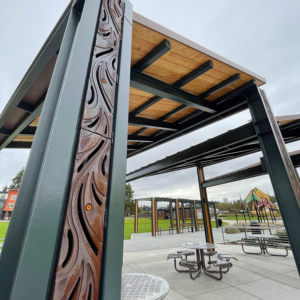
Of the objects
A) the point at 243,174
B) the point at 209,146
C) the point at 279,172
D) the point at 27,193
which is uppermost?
the point at 209,146

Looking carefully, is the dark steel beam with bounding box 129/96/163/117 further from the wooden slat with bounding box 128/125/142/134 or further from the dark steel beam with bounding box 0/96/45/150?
the dark steel beam with bounding box 0/96/45/150

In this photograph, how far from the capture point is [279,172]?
3.12 metres

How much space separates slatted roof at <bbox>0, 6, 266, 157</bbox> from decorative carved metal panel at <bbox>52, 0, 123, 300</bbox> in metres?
1.21

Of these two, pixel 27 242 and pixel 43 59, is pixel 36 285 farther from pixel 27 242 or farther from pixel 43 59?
pixel 43 59

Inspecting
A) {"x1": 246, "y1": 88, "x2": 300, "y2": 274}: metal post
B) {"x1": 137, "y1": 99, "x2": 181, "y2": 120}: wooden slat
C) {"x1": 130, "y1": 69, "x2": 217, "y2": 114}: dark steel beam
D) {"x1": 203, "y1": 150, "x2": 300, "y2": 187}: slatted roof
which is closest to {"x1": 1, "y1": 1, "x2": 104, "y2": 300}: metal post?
{"x1": 130, "y1": 69, "x2": 217, "y2": 114}: dark steel beam

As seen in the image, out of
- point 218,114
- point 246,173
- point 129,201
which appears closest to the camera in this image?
point 218,114

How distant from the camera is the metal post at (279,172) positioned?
2842 mm

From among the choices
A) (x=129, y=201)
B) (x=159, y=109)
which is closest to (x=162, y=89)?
(x=159, y=109)

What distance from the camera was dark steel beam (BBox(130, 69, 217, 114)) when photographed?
330 centimetres

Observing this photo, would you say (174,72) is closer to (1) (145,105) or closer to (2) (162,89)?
(2) (162,89)

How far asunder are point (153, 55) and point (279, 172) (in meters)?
3.18

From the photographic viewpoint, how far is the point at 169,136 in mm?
5988

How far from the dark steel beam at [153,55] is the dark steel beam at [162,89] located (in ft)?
0.43

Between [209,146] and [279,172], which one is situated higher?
[209,146]
